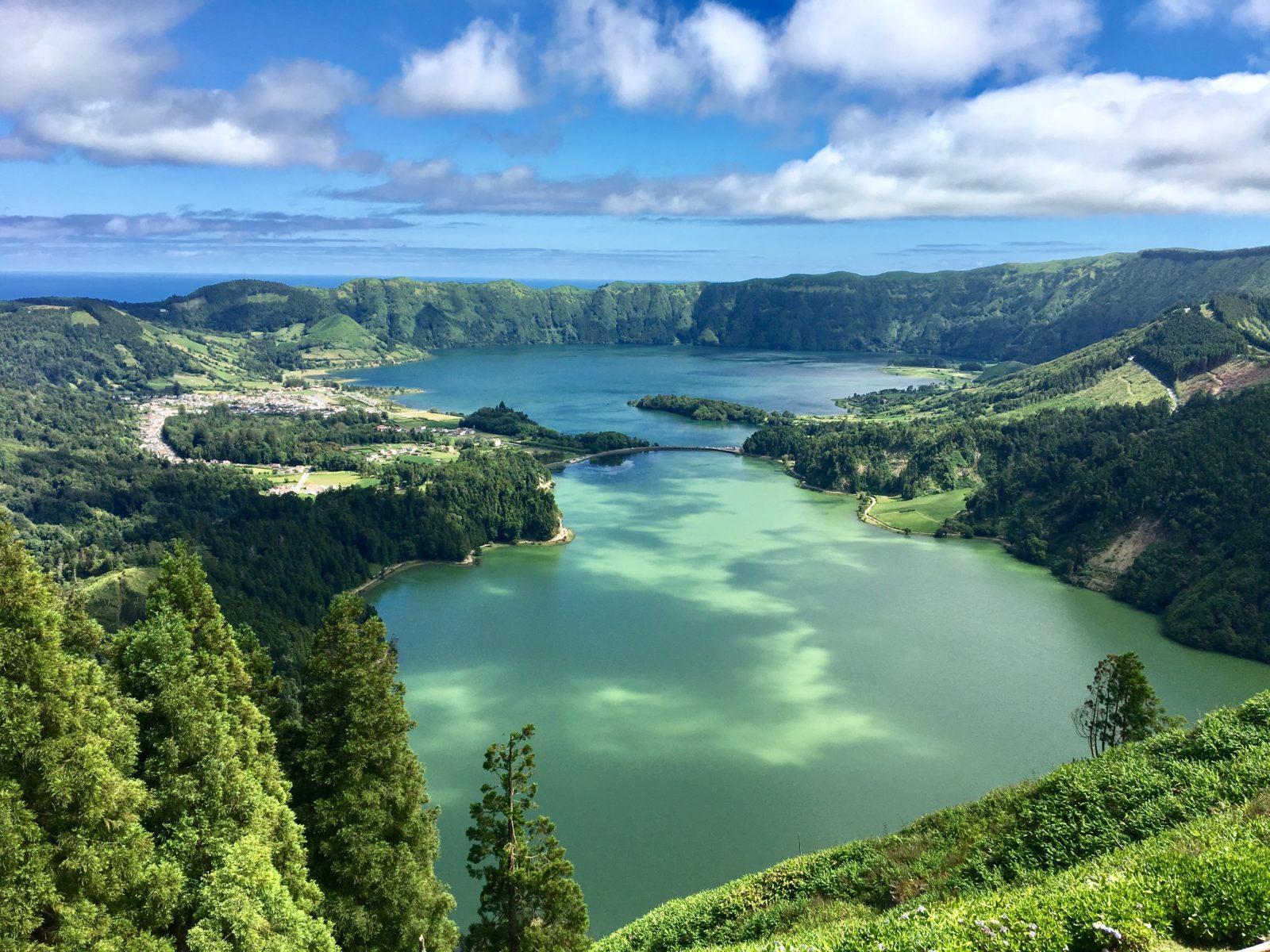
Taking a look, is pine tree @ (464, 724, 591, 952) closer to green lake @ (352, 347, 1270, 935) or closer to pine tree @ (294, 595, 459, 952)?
pine tree @ (294, 595, 459, 952)

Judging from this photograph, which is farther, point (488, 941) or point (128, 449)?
point (128, 449)

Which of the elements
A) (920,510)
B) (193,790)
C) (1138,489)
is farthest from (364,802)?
(920,510)

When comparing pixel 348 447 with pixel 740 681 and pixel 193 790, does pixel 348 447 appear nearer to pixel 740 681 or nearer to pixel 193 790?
pixel 740 681

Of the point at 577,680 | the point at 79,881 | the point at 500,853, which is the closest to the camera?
the point at 79,881

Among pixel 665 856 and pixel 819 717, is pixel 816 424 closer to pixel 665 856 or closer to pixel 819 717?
pixel 819 717

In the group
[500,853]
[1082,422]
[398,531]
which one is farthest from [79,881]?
[1082,422]

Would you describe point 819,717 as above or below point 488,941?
below

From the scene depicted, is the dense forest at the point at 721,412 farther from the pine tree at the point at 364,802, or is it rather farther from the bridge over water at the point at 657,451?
the pine tree at the point at 364,802
